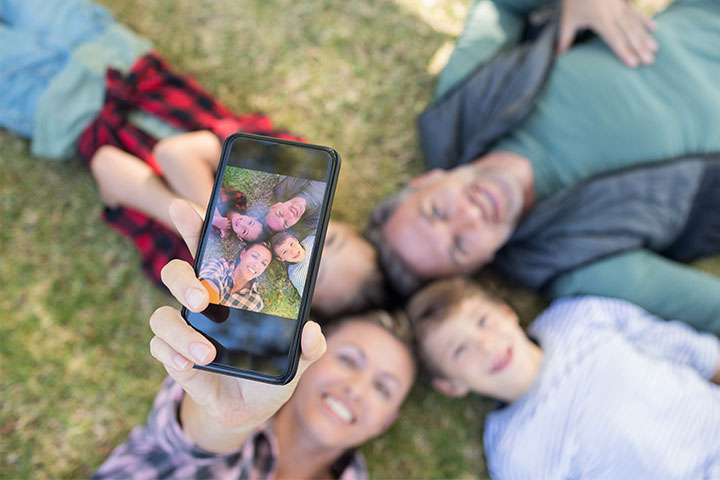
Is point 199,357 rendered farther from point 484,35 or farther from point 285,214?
point 484,35

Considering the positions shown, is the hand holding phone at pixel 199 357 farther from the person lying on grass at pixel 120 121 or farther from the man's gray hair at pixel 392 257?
the man's gray hair at pixel 392 257

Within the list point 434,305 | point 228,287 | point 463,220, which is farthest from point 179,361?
point 463,220

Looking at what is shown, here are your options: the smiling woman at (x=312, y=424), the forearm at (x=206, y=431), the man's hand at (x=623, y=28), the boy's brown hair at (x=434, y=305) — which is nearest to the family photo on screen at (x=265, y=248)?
the forearm at (x=206, y=431)

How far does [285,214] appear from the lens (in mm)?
834

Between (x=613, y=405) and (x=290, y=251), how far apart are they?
1181mm

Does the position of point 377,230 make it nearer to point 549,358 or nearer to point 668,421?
point 549,358

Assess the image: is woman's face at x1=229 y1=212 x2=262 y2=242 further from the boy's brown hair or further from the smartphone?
the boy's brown hair

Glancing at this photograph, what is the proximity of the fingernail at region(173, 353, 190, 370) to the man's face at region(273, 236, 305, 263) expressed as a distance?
0.22 metres

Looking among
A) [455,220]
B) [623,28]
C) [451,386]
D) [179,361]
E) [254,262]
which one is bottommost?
[451,386]

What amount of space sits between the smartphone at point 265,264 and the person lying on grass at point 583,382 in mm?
777

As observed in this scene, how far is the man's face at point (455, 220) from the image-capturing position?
1.55m

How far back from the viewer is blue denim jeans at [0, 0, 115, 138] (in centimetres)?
163

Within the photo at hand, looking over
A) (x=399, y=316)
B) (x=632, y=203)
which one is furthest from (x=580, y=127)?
(x=399, y=316)

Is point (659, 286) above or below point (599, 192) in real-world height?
below
